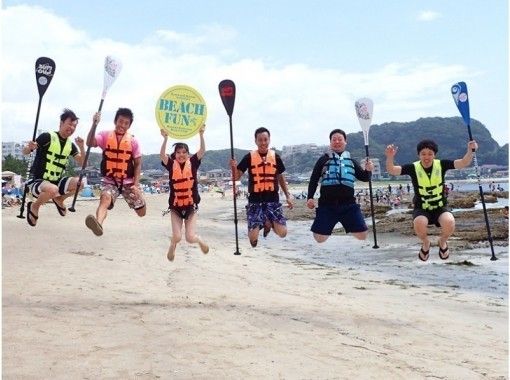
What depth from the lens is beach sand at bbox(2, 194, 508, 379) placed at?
16.3m

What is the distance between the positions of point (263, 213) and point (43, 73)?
3.19 m

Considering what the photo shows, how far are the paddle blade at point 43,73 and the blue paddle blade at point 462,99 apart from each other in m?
4.77

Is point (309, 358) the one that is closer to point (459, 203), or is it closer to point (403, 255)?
point (403, 255)

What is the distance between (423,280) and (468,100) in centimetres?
2929

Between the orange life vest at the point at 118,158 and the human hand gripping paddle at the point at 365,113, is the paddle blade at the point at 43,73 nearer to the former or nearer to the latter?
the orange life vest at the point at 118,158

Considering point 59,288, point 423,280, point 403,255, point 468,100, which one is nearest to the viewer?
point 468,100

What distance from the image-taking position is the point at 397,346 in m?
19.7

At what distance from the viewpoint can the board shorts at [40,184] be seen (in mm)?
6453

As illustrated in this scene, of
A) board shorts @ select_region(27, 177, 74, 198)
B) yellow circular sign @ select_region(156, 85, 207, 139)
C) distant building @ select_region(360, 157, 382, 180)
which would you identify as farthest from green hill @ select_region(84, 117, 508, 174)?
yellow circular sign @ select_region(156, 85, 207, 139)

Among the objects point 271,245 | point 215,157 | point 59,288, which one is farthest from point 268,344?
point 271,245

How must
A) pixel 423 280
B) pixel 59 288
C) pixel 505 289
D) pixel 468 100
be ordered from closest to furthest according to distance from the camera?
pixel 468 100
pixel 59 288
pixel 505 289
pixel 423 280

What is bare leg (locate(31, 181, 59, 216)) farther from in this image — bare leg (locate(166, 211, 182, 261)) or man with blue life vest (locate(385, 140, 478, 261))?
man with blue life vest (locate(385, 140, 478, 261))

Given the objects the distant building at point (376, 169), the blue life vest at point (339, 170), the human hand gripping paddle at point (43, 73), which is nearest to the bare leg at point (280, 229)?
the blue life vest at point (339, 170)

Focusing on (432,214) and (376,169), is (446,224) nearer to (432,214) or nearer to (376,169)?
(432,214)
